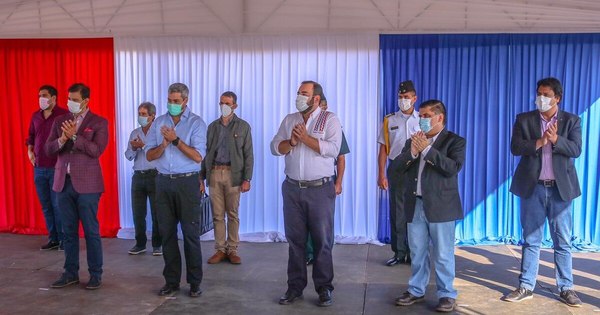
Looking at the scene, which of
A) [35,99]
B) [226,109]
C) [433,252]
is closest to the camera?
[433,252]

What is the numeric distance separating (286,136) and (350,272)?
1.67m

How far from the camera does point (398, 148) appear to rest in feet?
19.6

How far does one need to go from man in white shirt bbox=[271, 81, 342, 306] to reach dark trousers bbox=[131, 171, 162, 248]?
85.0 inches

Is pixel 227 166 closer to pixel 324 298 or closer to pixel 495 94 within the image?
pixel 324 298

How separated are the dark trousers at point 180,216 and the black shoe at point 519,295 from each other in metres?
2.46

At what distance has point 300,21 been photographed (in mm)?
6809

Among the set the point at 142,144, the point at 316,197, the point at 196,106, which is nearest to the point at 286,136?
the point at 316,197

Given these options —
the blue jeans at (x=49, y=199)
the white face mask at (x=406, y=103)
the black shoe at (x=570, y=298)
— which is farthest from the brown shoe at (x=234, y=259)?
the black shoe at (x=570, y=298)

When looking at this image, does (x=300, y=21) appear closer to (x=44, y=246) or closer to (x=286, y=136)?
(x=286, y=136)

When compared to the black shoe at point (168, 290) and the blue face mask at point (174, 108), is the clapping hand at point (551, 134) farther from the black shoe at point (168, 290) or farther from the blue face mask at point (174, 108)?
the black shoe at point (168, 290)

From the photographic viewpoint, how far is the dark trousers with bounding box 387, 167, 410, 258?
233 inches

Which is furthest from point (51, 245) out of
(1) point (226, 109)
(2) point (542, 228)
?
(2) point (542, 228)

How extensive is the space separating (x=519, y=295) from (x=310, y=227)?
172cm

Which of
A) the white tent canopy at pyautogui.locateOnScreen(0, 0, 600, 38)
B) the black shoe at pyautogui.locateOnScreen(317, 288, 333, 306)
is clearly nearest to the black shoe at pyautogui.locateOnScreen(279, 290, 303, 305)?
the black shoe at pyautogui.locateOnScreen(317, 288, 333, 306)
